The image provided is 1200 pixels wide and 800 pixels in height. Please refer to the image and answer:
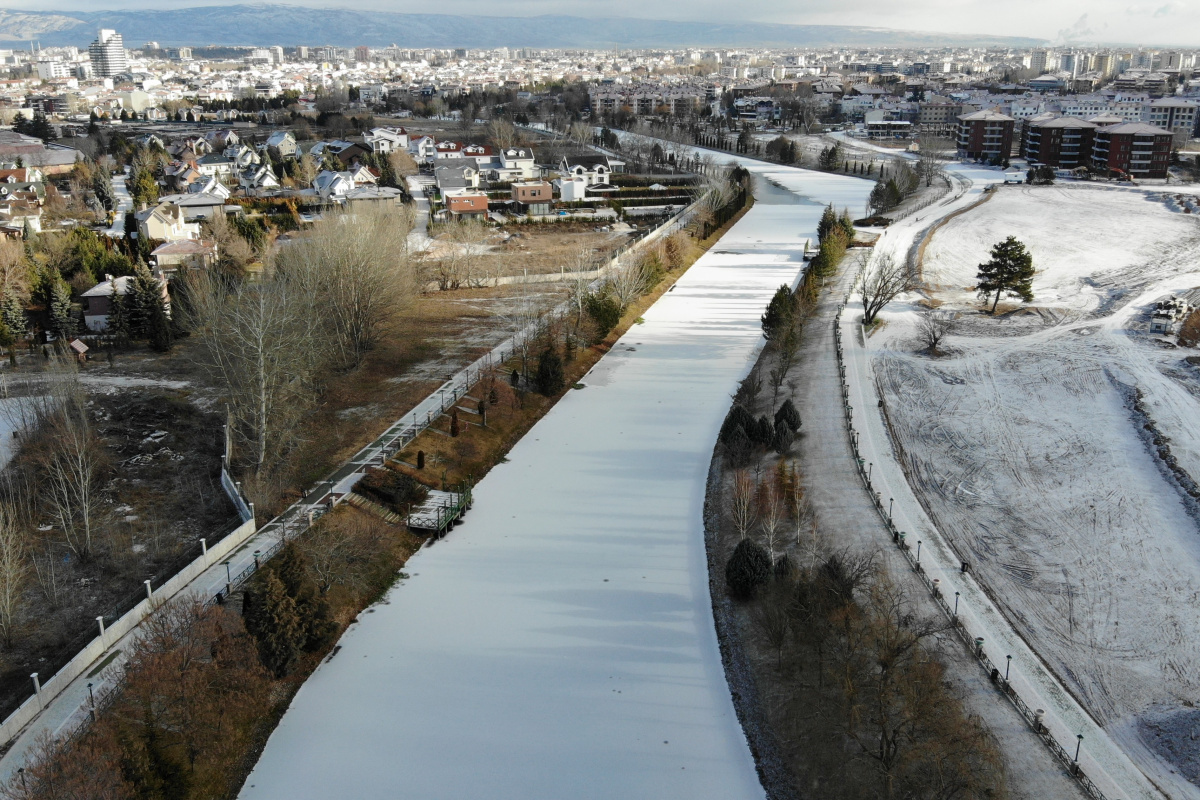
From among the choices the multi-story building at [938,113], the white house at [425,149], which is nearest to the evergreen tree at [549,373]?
the white house at [425,149]

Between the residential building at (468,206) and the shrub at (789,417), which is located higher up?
the residential building at (468,206)

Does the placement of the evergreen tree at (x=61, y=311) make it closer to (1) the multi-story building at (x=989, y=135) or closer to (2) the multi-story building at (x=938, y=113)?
(1) the multi-story building at (x=989, y=135)

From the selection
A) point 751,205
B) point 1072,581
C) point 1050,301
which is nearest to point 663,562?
point 1072,581

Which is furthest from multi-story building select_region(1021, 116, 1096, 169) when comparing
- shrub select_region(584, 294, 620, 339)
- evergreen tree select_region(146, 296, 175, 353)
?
evergreen tree select_region(146, 296, 175, 353)

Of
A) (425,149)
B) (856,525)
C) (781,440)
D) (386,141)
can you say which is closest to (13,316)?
(781,440)

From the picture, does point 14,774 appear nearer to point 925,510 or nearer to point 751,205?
point 925,510

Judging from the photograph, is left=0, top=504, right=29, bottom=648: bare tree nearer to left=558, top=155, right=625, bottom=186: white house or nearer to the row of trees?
the row of trees

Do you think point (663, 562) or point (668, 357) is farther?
point (668, 357)
